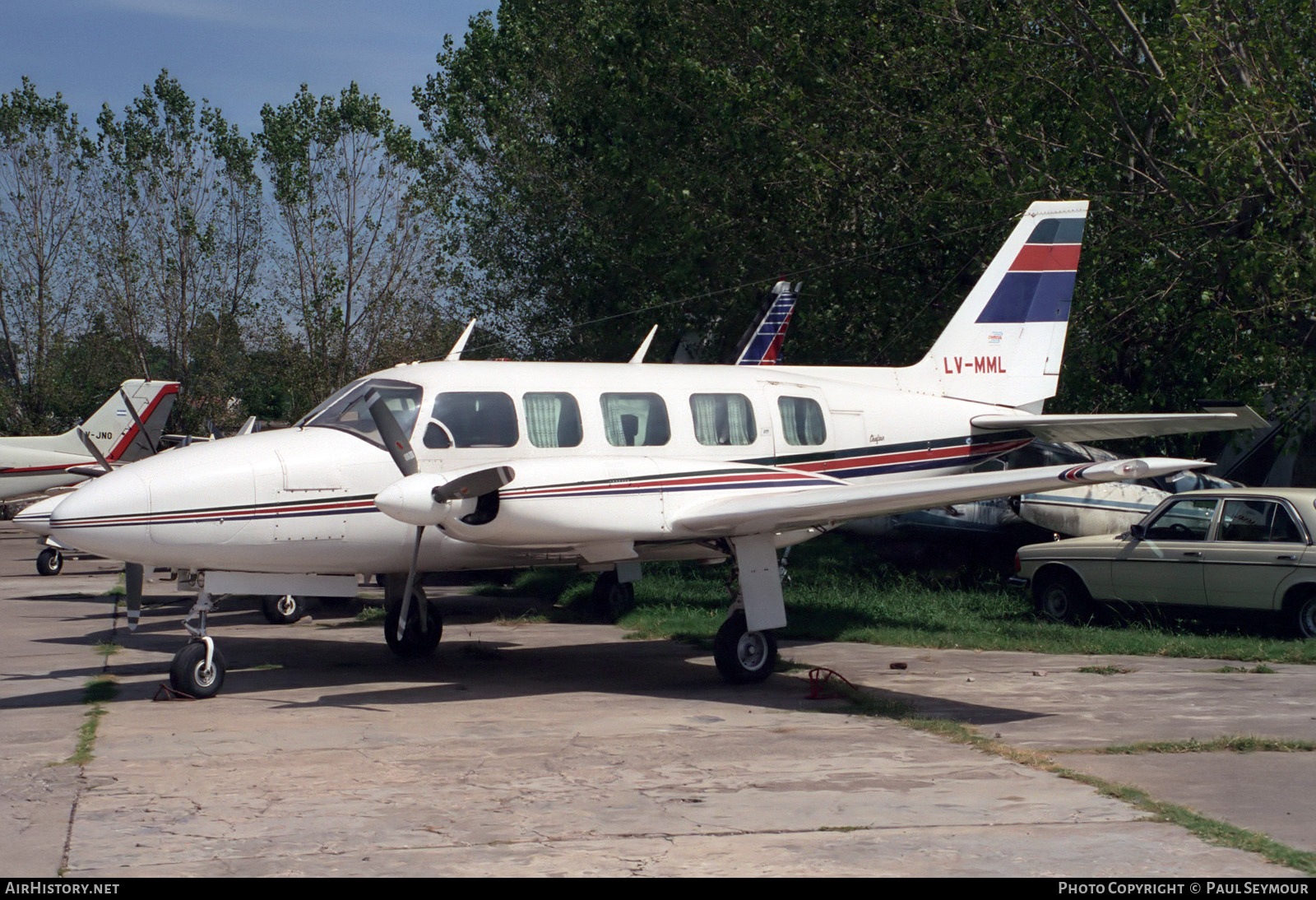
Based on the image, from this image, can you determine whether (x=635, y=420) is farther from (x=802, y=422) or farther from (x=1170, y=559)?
(x=1170, y=559)

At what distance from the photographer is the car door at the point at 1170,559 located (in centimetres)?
1280

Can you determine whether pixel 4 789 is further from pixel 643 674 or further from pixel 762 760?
pixel 643 674

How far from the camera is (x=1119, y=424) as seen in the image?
513 inches

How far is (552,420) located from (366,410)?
166cm

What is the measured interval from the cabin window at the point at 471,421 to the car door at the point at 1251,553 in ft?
24.2

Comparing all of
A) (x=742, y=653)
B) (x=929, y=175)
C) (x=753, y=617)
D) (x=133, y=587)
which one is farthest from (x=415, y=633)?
(x=929, y=175)

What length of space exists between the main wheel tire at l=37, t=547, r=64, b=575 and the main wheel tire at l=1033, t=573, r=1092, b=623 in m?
18.8

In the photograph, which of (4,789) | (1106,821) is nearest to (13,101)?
(4,789)

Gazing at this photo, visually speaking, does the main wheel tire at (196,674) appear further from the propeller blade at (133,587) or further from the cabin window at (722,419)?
the cabin window at (722,419)

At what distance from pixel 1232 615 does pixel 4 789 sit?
11462mm

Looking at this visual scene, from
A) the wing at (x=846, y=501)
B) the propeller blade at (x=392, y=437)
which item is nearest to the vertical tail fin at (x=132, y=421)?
the propeller blade at (x=392, y=437)

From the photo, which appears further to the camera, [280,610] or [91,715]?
[280,610]

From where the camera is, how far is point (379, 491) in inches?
408

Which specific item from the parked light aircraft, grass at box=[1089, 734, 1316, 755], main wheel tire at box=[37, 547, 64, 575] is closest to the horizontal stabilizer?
grass at box=[1089, 734, 1316, 755]
